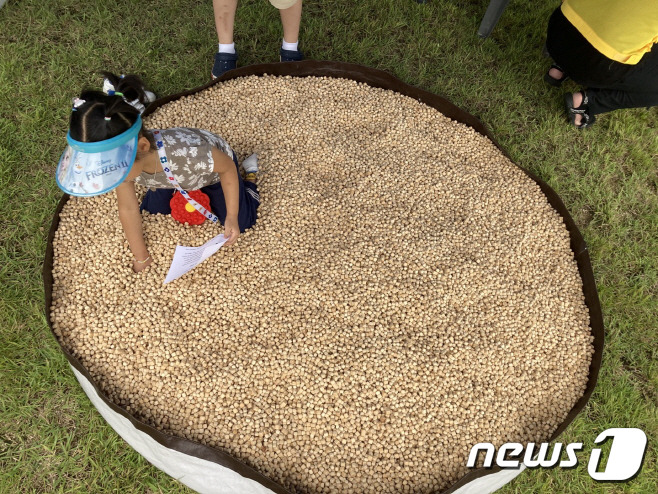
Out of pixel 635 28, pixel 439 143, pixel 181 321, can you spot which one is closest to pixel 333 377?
pixel 181 321

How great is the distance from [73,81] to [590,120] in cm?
307

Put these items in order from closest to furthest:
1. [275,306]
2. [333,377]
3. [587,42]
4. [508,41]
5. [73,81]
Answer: [333,377] → [275,306] → [587,42] → [73,81] → [508,41]

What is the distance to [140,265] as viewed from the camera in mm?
2127

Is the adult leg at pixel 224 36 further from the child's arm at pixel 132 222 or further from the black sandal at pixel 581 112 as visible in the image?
the black sandal at pixel 581 112

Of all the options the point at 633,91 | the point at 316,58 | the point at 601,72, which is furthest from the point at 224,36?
the point at 633,91

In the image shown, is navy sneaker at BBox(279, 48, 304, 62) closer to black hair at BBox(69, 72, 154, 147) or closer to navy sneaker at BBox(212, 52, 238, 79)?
navy sneaker at BBox(212, 52, 238, 79)

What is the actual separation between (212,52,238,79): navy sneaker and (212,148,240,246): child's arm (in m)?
1.19

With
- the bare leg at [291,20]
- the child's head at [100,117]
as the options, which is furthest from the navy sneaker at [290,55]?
the child's head at [100,117]

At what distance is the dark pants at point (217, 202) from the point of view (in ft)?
7.09

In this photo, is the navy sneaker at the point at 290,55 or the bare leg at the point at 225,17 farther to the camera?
the navy sneaker at the point at 290,55

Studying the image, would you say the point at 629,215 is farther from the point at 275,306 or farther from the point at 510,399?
the point at 275,306

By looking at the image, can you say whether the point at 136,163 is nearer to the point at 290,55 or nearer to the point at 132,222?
the point at 132,222

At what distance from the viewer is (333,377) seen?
1.97 m

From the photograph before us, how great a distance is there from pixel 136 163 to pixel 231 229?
19.5 inches
